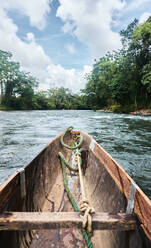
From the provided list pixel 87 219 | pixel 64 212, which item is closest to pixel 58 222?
pixel 64 212

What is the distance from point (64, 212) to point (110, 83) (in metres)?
35.5

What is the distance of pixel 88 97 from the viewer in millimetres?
45625

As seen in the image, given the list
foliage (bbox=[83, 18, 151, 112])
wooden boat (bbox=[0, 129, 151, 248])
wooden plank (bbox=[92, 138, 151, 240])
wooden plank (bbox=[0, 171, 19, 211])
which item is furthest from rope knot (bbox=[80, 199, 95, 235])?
foliage (bbox=[83, 18, 151, 112])

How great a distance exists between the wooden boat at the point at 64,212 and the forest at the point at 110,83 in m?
21.7

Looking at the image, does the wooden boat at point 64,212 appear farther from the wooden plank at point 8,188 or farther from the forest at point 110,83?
the forest at point 110,83

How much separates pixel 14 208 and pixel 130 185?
107cm

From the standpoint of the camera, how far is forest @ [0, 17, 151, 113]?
2333 centimetres

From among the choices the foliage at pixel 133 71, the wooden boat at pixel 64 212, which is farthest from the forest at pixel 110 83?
the wooden boat at pixel 64 212

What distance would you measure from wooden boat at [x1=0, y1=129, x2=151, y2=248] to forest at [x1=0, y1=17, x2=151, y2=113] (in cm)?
2167

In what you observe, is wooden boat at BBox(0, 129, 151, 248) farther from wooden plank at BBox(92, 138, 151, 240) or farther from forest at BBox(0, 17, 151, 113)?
forest at BBox(0, 17, 151, 113)

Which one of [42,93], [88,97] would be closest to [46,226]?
[88,97]

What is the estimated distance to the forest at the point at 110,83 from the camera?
23.3m

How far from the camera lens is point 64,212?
1.09 meters

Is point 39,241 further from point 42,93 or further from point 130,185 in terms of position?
point 42,93
